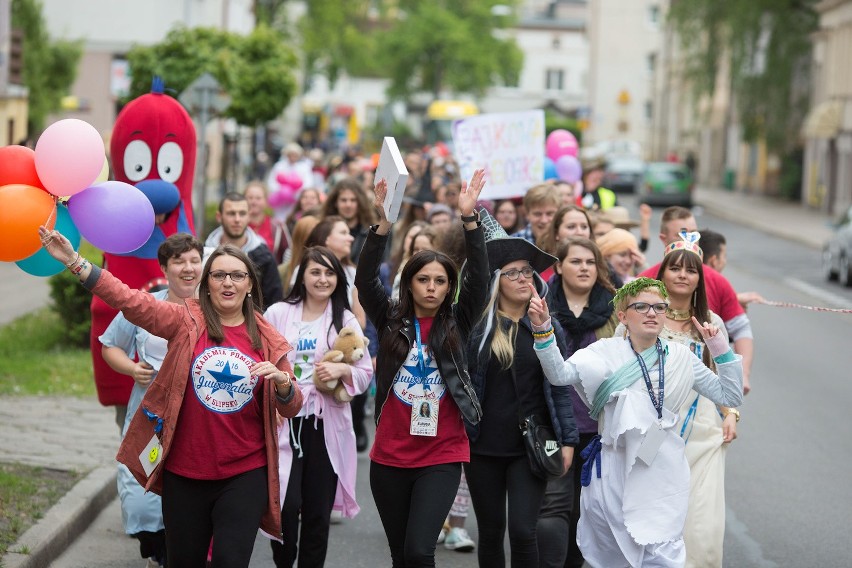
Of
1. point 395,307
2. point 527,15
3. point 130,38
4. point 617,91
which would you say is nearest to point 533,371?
point 395,307

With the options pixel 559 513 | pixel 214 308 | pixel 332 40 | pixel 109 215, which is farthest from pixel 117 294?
pixel 332 40

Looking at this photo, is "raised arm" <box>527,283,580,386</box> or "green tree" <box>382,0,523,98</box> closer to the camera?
"raised arm" <box>527,283,580,386</box>

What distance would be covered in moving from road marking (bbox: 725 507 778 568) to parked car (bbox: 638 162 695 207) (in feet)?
128

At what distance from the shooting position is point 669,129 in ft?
265

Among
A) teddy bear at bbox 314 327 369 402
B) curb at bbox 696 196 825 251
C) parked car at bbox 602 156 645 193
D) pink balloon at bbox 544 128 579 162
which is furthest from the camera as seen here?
parked car at bbox 602 156 645 193

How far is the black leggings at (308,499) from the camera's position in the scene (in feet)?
21.3

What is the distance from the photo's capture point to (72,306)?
1302 cm

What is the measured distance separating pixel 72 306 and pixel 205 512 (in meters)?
7.82

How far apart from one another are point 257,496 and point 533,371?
1.34m

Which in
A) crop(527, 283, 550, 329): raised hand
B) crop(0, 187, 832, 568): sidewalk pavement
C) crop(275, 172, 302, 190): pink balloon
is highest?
crop(275, 172, 302, 190): pink balloon

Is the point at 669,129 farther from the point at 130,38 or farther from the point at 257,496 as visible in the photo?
the point at 257,496

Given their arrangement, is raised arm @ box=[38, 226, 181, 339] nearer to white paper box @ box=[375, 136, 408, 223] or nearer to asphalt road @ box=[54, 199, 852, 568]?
white paper box @ box=[375, 136, 408, 223]

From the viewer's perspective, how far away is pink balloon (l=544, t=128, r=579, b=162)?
15555 mm

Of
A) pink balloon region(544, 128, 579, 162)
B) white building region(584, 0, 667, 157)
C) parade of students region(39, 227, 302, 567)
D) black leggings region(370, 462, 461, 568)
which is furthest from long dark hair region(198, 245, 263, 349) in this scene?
white building region(584, 0, 667, 157)
